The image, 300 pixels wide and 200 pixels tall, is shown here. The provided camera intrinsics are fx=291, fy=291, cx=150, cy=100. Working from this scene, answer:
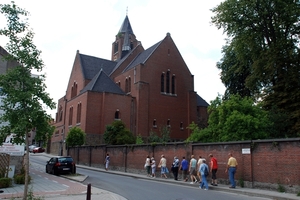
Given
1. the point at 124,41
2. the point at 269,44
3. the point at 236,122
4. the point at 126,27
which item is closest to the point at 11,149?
the point at 236,122

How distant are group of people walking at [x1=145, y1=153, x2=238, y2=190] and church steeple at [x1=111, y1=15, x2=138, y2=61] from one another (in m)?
44.6

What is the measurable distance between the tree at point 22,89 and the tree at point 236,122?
1493cm

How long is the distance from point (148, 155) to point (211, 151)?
22.7ft

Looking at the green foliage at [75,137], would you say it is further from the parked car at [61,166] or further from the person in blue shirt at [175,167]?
the person in blue shirt at [175,167]

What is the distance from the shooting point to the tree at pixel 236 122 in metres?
20.7

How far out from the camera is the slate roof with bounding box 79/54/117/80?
1982 inches

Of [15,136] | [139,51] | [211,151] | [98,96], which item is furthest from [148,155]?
[139,51]

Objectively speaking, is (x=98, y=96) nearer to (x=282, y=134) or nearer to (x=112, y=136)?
(x=112, y=136)

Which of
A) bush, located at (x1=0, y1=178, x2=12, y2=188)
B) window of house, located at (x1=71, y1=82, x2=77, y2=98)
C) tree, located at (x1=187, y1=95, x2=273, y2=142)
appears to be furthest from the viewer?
window of house, located at (x1=71, y1=82, x2=77, y2=98)

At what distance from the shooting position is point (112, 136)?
34.3 metres

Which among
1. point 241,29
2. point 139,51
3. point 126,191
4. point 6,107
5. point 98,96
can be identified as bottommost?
point 126,191

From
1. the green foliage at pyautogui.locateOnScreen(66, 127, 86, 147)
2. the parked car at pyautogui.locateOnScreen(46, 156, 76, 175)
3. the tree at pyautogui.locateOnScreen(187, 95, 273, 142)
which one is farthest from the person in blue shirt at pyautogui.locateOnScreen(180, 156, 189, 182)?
the green foliage at pyautogui.locateOnScreen(66, 127, 86, 147)

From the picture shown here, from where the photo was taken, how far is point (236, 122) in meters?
20.8

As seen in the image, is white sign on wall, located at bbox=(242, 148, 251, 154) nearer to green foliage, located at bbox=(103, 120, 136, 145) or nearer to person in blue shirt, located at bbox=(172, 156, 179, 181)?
person in blue shirt, located at bbox=(172, 156, 179, 181)
